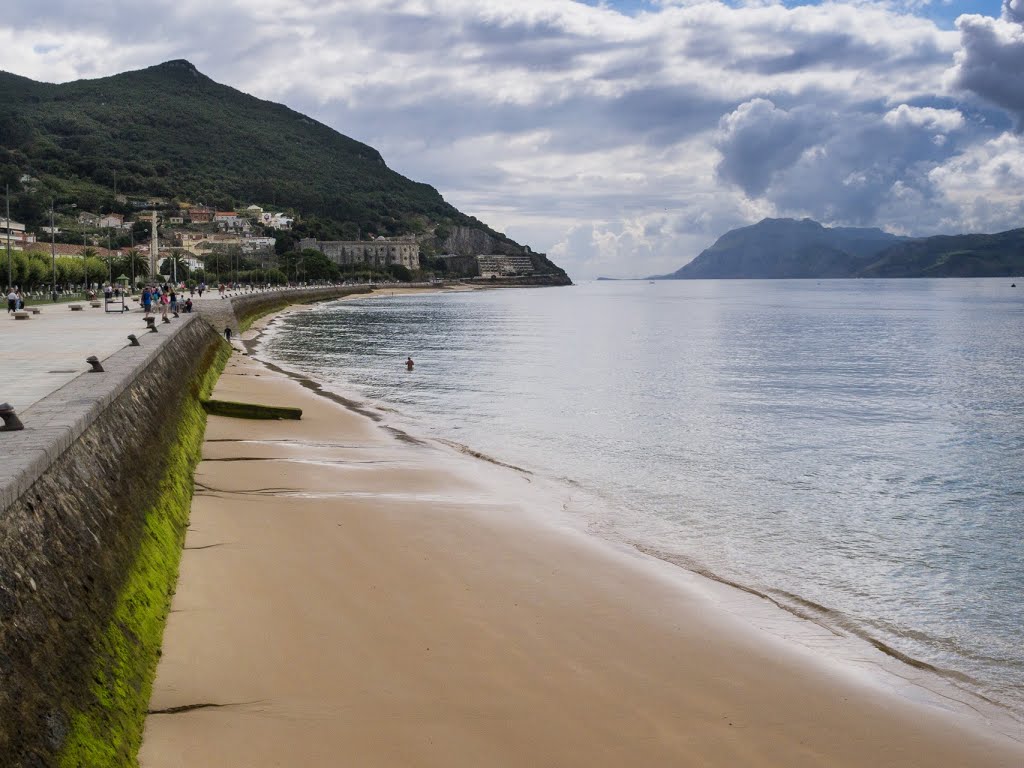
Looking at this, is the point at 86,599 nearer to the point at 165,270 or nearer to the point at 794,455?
the point at 794,455

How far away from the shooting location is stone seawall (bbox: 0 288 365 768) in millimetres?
5203

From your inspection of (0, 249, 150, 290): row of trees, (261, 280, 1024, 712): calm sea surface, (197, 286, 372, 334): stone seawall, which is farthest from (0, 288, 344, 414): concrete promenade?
(0, 249, 150, 290): row of trees

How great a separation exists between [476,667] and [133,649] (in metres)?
2.68

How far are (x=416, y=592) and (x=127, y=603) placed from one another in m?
3.09

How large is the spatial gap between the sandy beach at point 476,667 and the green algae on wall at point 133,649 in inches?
6.6

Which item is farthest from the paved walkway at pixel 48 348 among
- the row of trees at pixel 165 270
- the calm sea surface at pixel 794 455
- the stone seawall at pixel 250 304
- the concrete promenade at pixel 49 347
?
the row of trees at pixel 165 270

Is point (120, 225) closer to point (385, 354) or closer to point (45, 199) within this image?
point (45, 199)

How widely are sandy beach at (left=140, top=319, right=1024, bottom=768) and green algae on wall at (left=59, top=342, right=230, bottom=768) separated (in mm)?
168

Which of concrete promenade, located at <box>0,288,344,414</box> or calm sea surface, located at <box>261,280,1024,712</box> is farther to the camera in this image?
concrete promenade, located at <box>0,288,344,414</box>

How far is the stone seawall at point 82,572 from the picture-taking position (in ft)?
17.1

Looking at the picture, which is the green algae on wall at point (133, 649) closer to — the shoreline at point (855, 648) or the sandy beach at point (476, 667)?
the sandy beach at point (476, 667)

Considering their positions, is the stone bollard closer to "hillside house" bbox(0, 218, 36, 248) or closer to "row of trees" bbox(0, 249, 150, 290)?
"row of trees" bbox(0, 249, 150, 290)

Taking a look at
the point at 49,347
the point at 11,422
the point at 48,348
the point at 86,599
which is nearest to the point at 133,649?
the point at 86,599

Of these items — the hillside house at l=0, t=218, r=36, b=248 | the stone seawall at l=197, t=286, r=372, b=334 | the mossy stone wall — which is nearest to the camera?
the mossy stone wall
